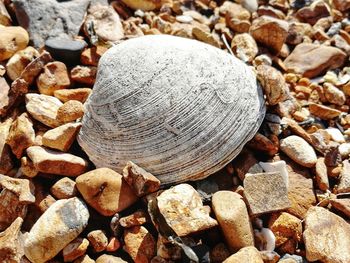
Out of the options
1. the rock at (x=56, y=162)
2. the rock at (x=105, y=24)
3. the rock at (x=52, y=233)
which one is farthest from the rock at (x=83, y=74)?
the rock at (x=52, y=233)

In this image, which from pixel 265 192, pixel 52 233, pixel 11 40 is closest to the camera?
pixel 52 233

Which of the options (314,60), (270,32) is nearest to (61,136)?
(270,32)

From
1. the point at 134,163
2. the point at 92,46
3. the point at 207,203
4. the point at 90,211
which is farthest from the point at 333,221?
the point at 92,46

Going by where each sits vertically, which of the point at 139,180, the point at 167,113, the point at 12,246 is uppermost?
the point at 167,113

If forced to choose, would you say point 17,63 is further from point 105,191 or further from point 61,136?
point 105,191

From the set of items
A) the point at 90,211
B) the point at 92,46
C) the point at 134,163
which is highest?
the point at 92,46

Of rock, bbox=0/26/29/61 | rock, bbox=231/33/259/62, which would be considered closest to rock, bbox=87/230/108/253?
rock, bbox=0/26/29/61

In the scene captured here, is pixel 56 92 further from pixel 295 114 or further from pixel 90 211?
pixel 295 114
